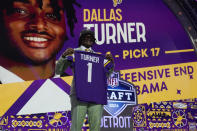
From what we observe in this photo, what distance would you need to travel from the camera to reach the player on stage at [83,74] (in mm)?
1580

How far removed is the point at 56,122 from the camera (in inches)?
134

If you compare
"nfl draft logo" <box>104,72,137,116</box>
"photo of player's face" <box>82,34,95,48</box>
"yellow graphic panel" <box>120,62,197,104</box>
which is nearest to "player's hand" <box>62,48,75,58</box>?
"photo of player's face" <box>82,34,95,48</box>

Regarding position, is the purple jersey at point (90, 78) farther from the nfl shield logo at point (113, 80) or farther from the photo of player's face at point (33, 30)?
the photo of player's face at point (33, 30)

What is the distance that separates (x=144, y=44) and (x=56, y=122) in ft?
5.48

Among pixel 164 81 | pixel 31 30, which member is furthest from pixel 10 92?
pixel 164 81

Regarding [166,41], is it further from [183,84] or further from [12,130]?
[12,130]

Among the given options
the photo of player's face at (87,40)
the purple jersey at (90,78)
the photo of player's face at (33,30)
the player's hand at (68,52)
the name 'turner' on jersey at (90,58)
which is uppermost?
the photo of player's face at (33,30)

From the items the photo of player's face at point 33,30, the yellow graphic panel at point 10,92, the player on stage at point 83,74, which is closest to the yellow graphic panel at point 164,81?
the photo of player's face at point 33,30

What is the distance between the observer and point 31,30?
372cm

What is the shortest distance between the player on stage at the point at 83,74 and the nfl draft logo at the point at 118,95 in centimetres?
179

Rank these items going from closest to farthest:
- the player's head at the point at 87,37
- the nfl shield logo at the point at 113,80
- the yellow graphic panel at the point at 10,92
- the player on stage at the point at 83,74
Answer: the player on stage at the point at 83,74 → the player's head at the point at 87,37 → the yellow graphic panel at the point at 10,92 → the nfl shield logo at the point at 113,80

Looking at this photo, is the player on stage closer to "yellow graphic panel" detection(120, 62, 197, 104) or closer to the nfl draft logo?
the nfl draft logo

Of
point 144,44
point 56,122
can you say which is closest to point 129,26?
point 144,44

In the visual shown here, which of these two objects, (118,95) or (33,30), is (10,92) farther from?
(118,95)
